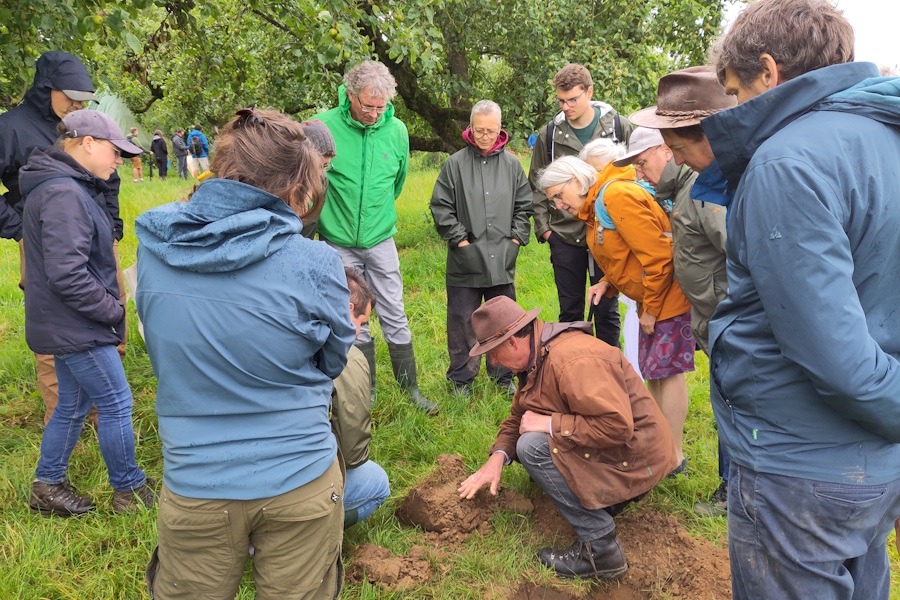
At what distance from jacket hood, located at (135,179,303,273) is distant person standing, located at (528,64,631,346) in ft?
10.1

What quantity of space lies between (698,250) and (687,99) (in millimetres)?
897

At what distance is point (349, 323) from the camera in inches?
76.4

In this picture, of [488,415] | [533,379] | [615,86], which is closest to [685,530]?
[533,379]

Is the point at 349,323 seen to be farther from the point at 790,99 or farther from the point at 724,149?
the point at 790,99

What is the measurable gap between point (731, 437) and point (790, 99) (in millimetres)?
817

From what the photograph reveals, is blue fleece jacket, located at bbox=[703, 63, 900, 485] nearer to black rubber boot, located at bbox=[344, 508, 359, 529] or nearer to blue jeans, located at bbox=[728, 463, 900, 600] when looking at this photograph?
blue jeans, located at bbox=[728, 463, 900, 600]

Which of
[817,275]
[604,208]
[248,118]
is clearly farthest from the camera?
[604,208]

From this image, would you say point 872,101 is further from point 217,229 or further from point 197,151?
point 197,151

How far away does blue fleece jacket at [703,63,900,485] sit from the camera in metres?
1.41

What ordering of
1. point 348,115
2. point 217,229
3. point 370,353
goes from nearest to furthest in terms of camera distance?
1. point 217,229
2. point 348,115
3. point 370,353

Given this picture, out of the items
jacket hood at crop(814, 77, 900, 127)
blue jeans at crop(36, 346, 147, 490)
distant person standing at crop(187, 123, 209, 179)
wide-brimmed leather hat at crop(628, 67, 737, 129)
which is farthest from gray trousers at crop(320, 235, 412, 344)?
distant person standing at crop(187, 123, 209, 179)

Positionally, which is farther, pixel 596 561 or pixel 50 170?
pixel 50 170

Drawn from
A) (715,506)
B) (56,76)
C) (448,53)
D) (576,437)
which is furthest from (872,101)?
(448,53)

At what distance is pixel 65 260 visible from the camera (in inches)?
117
